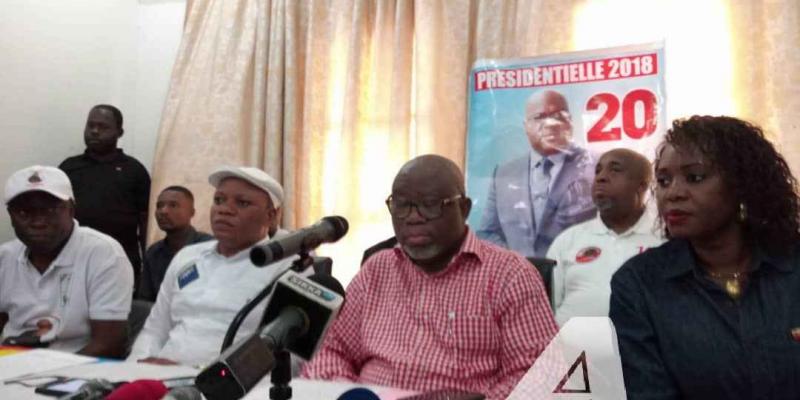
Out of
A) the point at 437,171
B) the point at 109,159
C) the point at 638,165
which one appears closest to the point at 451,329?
the point at 437,171

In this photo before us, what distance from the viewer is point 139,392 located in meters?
1.33

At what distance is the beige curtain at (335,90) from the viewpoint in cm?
416

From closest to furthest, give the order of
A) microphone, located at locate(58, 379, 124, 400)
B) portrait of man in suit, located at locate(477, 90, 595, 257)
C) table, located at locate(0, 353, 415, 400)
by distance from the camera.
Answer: microphone, located at locate(58, 379, 124, 400) → table, located at locate(0, 353, 415, 400) → portrait of man in suit, located at locate(477, 90, 595, 257)

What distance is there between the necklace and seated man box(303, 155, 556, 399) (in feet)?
1.52

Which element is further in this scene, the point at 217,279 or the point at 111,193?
the point at 111,193

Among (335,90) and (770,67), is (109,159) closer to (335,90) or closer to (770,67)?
A: (335,90)

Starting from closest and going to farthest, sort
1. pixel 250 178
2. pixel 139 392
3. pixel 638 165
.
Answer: pixel 139 392 → pixel 250 178 → pixel 638 165

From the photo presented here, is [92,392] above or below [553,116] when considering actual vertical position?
below

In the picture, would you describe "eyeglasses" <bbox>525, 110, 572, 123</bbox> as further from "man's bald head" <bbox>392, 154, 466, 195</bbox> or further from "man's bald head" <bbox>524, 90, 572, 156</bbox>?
"man's bald head" <bbox>392, 154, 466, 195</bbox>

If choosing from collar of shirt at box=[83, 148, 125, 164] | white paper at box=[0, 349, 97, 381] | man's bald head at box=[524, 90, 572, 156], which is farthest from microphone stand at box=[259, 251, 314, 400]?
collar of shirt at box=[83, 148, 125, 164]

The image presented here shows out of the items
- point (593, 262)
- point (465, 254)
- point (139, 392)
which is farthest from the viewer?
point (593, 262)

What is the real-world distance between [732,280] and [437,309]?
81 cm

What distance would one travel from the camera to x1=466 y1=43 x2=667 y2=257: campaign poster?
3533 millimetres

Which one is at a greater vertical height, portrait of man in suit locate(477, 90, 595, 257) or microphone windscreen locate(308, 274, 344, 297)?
portrait of man in suit locate(477, 90, 595, 257)
